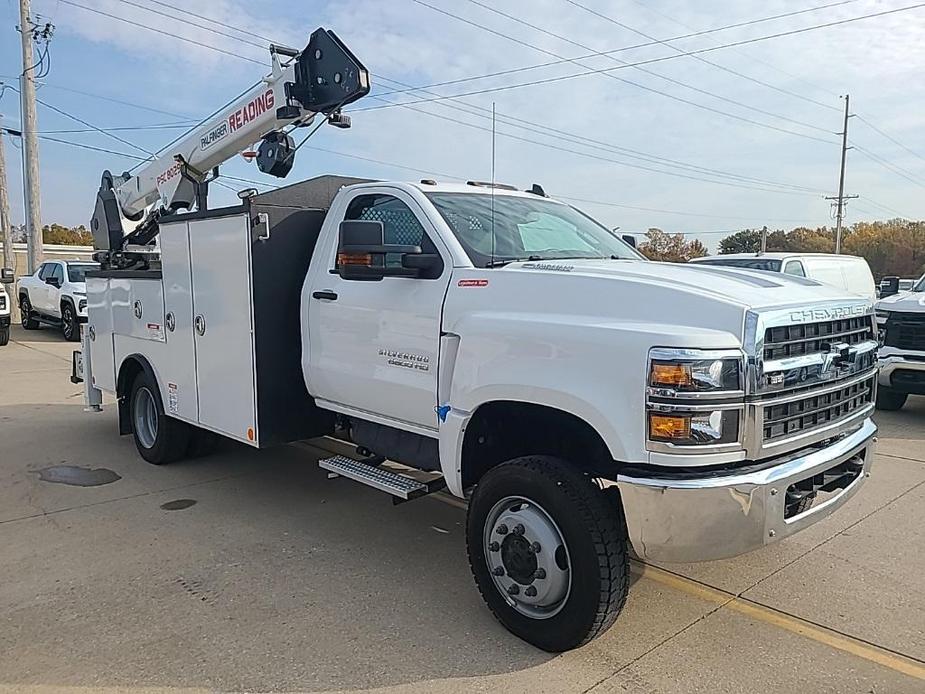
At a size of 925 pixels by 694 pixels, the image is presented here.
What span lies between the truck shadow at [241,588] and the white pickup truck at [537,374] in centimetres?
50

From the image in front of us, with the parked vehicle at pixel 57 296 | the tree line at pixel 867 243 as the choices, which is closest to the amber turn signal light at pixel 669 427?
the parked vehicle at pixel 57 296

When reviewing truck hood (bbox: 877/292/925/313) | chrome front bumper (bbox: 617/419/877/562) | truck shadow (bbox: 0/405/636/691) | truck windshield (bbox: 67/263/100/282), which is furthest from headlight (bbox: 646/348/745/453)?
truck windshield (bbox: 67/263/100/282)

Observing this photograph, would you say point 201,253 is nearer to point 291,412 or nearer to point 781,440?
point 291,412

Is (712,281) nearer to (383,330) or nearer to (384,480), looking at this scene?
(383,330)

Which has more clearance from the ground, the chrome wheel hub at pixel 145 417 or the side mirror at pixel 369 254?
the side mirror at pixel 369 254

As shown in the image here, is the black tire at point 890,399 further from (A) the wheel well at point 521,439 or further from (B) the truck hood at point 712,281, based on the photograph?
(A) the wheel well at point 521,439

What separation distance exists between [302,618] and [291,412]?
69.8 inches

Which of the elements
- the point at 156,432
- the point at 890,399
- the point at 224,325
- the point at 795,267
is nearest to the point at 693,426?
the point at 224,325

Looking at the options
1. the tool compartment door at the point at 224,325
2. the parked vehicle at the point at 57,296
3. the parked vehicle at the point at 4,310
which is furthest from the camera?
the parked vehicle at the point at 57,296

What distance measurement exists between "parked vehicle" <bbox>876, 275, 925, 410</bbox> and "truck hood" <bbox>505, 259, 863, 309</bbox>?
552cm

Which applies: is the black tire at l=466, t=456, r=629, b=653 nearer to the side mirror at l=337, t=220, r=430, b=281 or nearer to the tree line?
the side mirror at l=337, t=220, r=430, b=281

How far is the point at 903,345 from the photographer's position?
346 inches

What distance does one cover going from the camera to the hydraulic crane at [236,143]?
6027 millimetres

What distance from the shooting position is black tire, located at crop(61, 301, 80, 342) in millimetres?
17641
